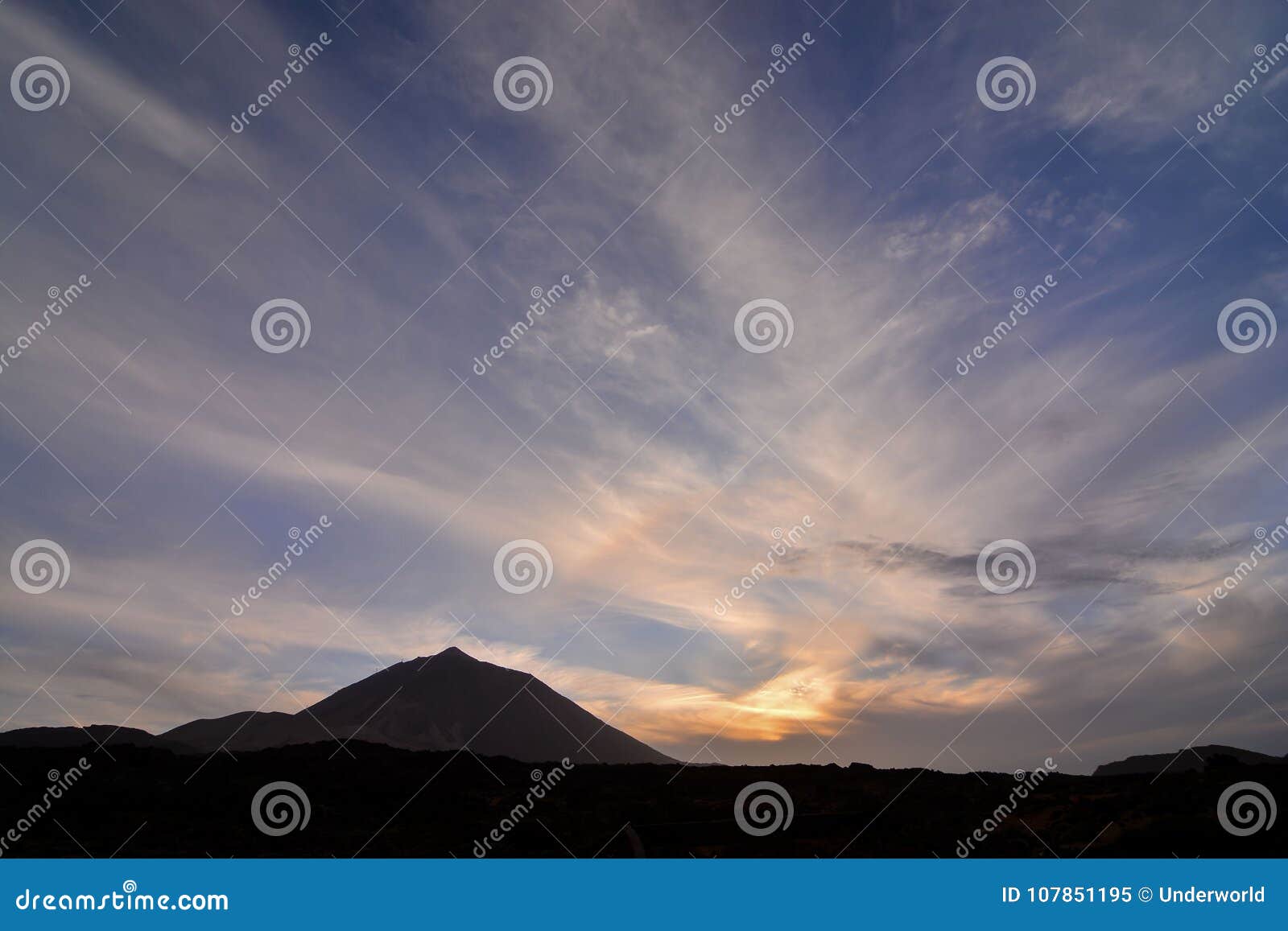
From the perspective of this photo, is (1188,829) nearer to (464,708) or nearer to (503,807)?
(503,807)

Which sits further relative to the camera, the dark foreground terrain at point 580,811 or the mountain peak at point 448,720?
the mountain peak at point 448,720

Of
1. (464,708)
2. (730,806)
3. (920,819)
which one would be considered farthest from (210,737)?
(920,819)

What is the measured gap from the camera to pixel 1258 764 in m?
29.8

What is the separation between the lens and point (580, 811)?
30188 mm

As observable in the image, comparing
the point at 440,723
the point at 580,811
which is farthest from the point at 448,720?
the point at 580,811

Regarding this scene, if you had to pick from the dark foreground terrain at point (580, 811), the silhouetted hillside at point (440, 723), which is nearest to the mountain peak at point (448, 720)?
the silhouetted hillside at point (440, 723)

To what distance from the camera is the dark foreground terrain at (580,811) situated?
74.9ft

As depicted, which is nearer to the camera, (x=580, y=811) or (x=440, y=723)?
(x=580, y=811)

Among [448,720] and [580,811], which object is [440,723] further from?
[580,811]

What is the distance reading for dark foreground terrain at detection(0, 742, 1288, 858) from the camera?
74.9ft

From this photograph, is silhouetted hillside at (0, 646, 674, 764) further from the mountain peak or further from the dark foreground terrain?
the dark foreground terrain

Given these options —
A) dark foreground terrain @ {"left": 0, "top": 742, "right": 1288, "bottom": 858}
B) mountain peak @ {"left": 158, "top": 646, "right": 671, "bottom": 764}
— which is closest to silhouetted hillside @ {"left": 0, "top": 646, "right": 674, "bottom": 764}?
mountain peak @ {"left": 158, "top": 646, "right": 671, "bottom": 764}

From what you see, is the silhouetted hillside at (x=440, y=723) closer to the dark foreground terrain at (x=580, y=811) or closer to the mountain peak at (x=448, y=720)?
the mountain peak at (x=448, y=720)
